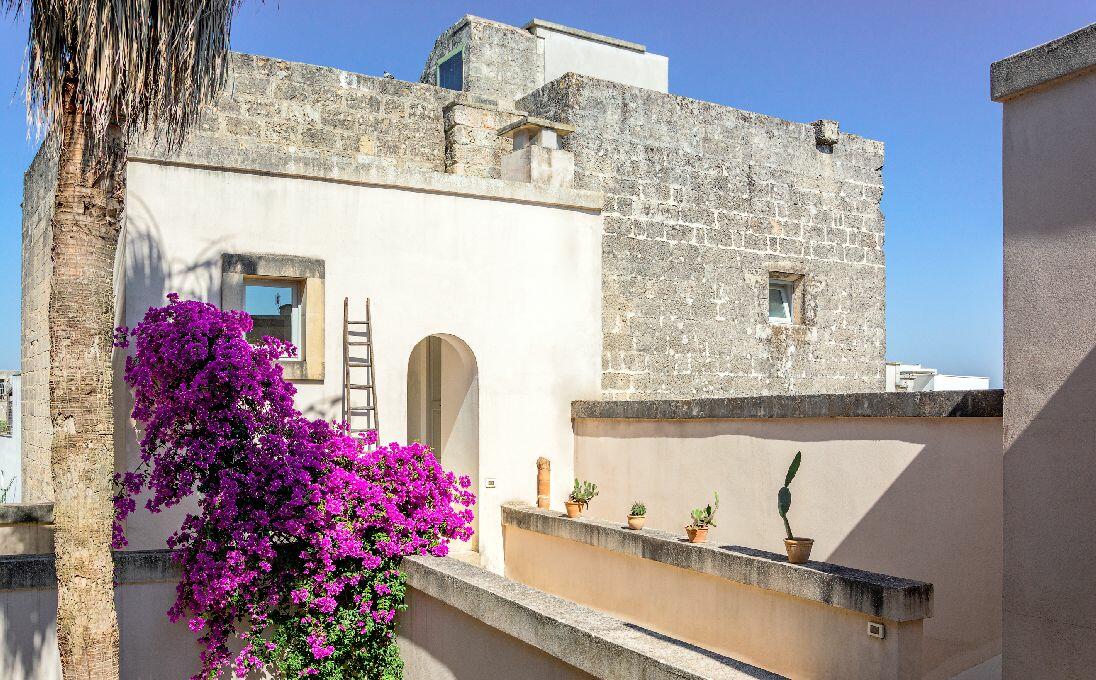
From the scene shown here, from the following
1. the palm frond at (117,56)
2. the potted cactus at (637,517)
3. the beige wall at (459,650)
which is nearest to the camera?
the beige wall at (459,650)

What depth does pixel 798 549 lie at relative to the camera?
19.1 ft

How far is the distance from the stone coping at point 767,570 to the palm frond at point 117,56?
14.4 feet

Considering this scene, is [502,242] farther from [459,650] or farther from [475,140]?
[459,650]

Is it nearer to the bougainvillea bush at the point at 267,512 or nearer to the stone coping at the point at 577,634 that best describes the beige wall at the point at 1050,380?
the stone coping at the point at 577,634

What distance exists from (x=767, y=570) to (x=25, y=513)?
5.92 metres

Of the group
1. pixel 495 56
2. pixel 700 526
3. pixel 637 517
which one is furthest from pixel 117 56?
pixel 495 56

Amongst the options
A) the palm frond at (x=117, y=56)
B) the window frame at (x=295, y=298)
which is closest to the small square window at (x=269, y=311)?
the window frame at (x=295, y=298)

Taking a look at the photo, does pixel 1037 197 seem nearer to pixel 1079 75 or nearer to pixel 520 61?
pixel 1079 75

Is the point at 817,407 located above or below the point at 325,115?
below

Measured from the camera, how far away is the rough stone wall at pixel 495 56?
11688mm

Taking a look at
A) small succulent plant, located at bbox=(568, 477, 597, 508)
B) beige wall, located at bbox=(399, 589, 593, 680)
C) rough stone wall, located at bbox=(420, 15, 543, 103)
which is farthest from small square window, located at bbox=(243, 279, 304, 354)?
beige wall, located at bbox=(399, 589, 593, 680)

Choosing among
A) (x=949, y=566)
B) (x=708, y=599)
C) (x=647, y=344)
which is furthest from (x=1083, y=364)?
(x=647, y=344)

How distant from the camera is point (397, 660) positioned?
579 cm

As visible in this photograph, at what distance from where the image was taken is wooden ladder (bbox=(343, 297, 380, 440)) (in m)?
8.45
